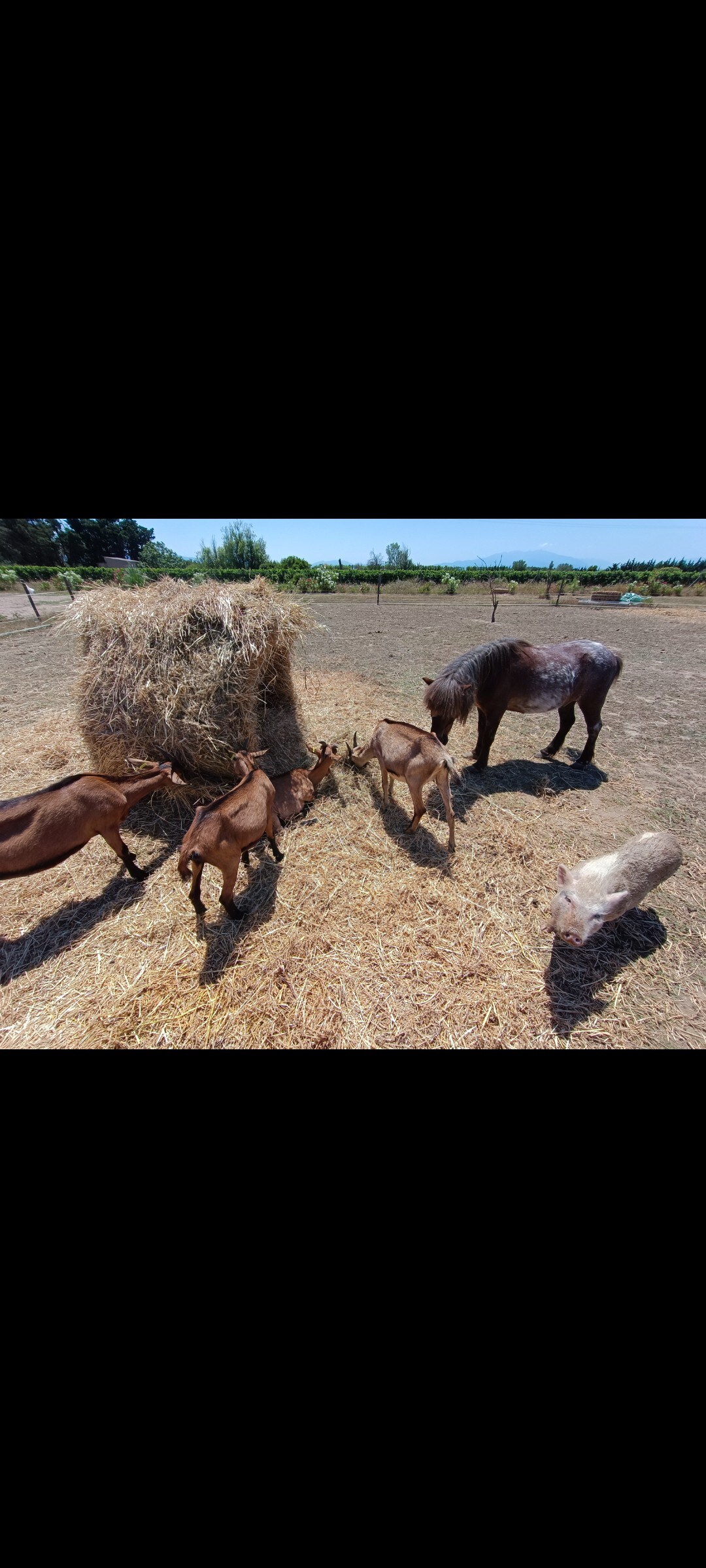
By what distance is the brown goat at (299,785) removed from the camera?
4555mm

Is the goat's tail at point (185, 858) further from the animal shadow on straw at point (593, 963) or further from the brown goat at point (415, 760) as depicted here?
the animal shadow on straw at point (593, 963)

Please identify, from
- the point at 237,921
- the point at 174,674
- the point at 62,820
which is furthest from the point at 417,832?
the point at 62,820

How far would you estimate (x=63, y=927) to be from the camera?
347 centimetres

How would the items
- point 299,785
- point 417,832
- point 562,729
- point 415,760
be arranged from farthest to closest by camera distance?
point 562,729 < point 299,785 < point 417,832 < point 415,760

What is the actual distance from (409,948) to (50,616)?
17981 mm

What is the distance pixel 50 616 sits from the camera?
579 inches

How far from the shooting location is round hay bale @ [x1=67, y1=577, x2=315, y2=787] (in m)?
4.06

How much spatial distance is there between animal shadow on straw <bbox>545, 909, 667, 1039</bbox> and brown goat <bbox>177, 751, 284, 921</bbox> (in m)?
2.59

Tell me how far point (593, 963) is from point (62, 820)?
454 cm

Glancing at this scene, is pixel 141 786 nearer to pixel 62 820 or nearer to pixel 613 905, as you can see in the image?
pixel 62 820

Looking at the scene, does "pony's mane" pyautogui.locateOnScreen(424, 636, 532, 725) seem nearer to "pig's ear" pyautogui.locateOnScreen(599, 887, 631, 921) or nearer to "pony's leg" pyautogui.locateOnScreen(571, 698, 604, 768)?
"pony's leg" pyautogui.locateOnScreen(571, 698, 604, 768)

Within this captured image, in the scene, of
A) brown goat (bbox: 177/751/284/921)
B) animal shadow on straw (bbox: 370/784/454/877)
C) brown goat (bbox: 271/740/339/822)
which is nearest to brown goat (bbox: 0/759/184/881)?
brown goat (bbox: 177/751/284/921)
